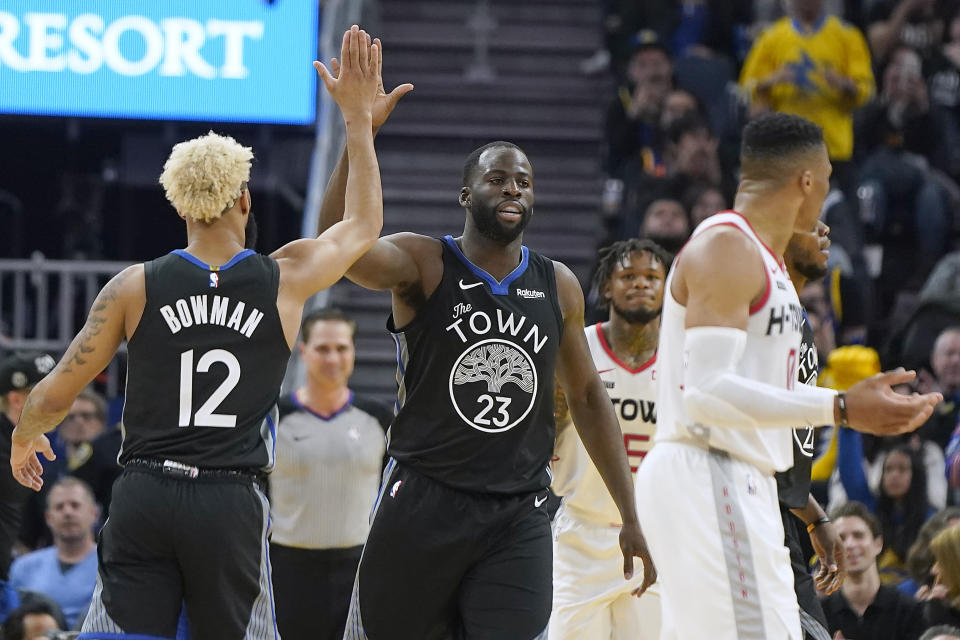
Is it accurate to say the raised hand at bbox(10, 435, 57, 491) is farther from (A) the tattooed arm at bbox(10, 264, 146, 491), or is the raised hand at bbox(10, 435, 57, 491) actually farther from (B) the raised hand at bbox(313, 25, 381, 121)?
(B) the raised hand at bbox(313, 25, 381, 121)

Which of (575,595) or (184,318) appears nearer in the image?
(184,318)

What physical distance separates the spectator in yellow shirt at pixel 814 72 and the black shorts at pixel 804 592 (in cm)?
672

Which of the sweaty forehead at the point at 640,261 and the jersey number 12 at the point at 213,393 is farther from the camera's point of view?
the sweaty forehead at the point at 640,261

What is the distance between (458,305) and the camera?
5.57 metres

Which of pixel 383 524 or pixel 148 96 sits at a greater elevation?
pixel 148 96

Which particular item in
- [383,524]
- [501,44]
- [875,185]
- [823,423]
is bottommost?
[383,524]

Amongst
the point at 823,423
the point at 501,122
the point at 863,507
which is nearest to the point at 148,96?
the point at 501,122

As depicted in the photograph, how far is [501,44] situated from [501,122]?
2.93ft

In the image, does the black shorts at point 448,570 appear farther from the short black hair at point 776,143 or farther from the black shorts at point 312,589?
the black shorts at point 312,589

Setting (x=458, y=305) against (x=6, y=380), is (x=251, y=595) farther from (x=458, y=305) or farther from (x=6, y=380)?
(x=6, y=380)

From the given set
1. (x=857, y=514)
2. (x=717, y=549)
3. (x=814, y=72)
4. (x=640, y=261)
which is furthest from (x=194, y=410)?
(x=814, y=72)

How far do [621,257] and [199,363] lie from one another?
2727 millimetres

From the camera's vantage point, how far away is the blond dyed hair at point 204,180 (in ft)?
17.0

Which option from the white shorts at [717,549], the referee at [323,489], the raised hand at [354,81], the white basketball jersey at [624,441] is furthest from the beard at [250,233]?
the referee at [323,489]
